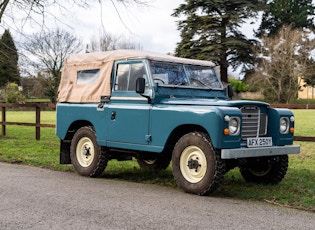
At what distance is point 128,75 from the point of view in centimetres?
873

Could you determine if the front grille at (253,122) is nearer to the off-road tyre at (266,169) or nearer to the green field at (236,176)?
the off-road tyre at (266,169)

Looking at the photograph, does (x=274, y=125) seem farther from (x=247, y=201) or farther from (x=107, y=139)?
(x=107, y=139)

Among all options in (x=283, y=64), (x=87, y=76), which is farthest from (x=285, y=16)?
(x=87, y=76)

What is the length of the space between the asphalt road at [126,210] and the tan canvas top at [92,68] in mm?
2030

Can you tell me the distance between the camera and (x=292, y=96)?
2057 inches

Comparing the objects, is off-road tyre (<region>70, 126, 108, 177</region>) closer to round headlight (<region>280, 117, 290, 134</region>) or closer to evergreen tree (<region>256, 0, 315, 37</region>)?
round headlight (<region>280, 117, 290, 134</region>)

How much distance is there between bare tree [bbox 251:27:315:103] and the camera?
5088 centimetres

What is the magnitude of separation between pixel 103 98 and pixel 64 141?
4.91 feet

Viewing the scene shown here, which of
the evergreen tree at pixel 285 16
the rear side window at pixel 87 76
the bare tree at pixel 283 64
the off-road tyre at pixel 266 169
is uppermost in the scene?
the evergreen tree at pixel 285 16

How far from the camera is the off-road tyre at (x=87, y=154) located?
8.96 metres

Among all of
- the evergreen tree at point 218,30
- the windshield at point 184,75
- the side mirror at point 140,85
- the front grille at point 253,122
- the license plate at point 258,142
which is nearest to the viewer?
the license plate at point 258,142

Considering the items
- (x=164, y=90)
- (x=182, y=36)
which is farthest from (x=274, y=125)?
(x=182, y=36)

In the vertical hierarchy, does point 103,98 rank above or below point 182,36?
below

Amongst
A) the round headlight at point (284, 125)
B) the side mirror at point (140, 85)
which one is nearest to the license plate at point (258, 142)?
the round headlight at point (284, 125)
